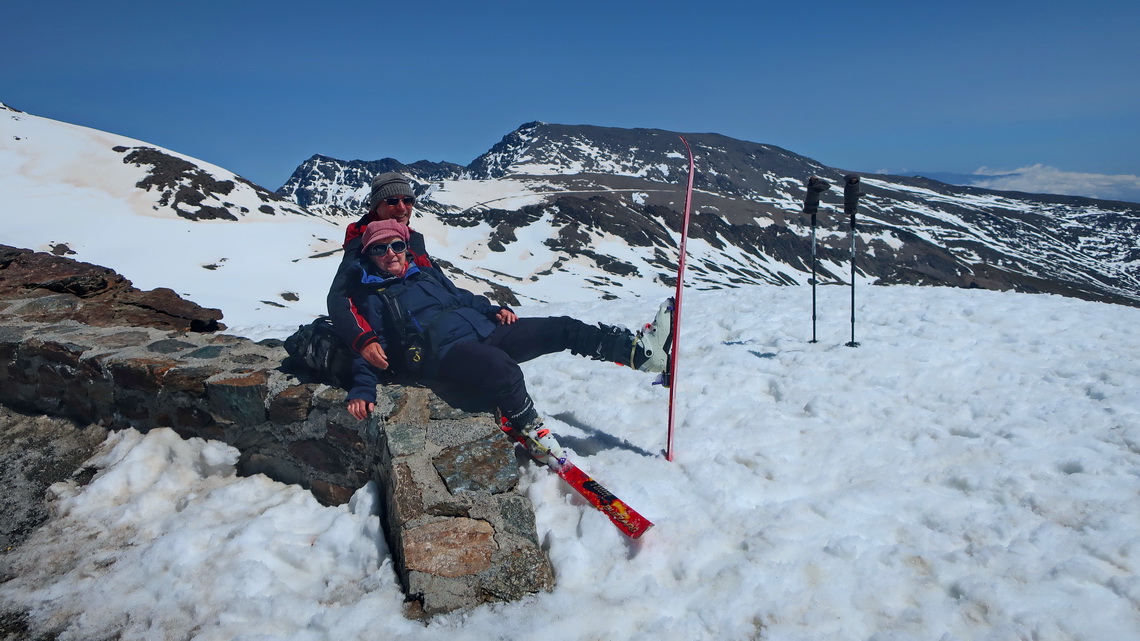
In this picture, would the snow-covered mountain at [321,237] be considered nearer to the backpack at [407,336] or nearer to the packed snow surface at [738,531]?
the packed snow surface at [738,531]

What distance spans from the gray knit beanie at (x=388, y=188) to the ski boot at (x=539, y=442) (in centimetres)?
235

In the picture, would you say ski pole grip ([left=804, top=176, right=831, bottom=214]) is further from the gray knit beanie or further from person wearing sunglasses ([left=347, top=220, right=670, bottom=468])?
the gray knit beanie

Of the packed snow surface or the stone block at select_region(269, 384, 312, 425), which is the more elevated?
the stone block at select_region(269, 384, 312, 425)

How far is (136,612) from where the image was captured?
3.47 m

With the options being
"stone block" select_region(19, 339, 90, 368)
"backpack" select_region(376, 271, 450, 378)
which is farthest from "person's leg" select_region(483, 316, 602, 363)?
"stone block" select_region(19, 339, 90, 368)

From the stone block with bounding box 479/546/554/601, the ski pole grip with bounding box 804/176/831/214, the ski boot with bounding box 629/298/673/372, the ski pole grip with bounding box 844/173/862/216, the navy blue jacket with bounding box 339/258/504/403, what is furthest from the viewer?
the ski pole grip with bounding box 804/176/831/214

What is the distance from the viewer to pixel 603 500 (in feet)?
13.8

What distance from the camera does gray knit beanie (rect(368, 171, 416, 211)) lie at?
18.5 ft

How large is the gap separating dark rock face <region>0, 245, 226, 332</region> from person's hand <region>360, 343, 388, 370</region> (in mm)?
4310

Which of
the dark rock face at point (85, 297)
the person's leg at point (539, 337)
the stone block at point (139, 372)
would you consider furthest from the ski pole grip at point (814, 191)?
the dark rock face at point (85, 297)

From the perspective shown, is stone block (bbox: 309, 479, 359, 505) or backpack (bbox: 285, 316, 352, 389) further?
backpack (bbox: 285, 316, 352, 389)

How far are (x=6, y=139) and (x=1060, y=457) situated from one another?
7183cm

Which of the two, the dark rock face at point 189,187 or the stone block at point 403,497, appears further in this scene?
the dark rock face at point 189,187

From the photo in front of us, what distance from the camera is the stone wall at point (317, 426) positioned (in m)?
3.62
